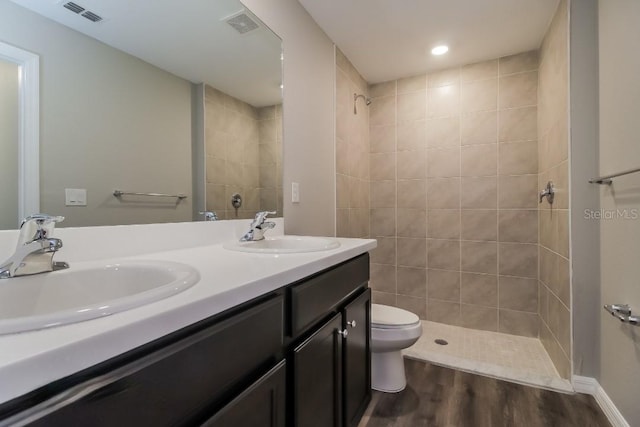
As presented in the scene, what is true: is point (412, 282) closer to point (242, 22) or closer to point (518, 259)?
point (518, 259)

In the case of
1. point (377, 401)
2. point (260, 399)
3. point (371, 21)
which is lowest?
point (377, 401)

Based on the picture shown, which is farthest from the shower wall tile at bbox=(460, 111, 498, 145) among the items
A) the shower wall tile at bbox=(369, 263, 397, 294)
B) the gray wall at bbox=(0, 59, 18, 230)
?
the gray wall at bbox=(0, 59, 18, 230)

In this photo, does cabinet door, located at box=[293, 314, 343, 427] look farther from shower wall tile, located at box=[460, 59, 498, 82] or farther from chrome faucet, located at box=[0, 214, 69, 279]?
shower wall tile, located at box=[460, 59, 498, 82]

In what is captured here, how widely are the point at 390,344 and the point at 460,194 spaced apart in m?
1.56

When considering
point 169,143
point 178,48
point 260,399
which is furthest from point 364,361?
point 178,48

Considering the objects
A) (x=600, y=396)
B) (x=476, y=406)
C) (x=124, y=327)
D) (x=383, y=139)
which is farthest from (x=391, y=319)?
(x=383, y=139)

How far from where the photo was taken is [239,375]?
0.64 metres

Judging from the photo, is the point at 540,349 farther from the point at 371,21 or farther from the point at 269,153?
the point at 371,21

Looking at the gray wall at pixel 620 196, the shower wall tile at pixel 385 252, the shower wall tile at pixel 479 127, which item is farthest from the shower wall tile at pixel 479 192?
the gray wall at pixel 620 196

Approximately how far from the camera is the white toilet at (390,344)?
1.65 metres

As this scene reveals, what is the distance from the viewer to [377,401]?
5.39 ft

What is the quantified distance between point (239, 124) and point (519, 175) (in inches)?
86.8

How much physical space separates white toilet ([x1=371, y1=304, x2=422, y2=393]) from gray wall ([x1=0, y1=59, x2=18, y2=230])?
5.03 feet

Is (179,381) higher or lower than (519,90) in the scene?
lower
